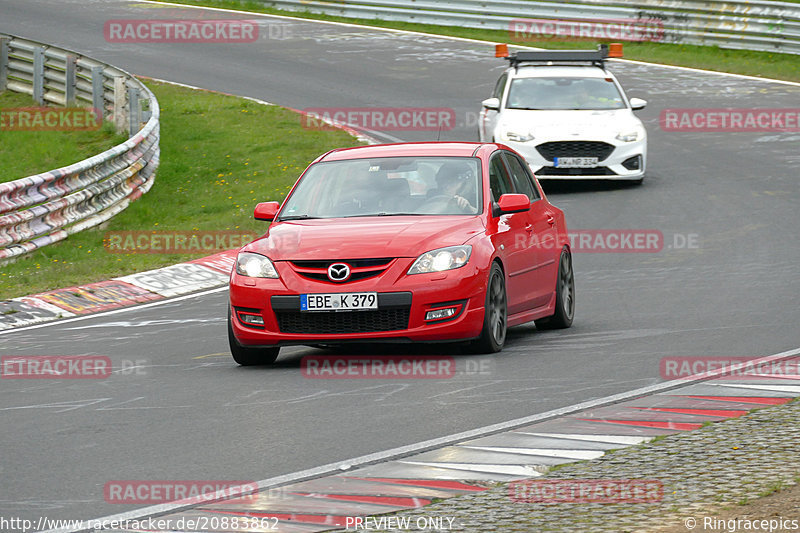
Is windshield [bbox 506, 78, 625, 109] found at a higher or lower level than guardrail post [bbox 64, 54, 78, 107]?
higher

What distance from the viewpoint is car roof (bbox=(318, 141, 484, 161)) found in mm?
11375

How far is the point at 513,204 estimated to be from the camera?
10695mm

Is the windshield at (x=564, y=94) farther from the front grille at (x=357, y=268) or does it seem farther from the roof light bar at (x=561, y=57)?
the front grille at (x=357, y=268)

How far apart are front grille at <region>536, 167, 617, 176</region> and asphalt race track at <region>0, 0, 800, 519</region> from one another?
0.28m

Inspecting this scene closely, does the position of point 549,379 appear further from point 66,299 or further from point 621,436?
point 66,299

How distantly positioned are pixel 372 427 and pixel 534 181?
4850 mm

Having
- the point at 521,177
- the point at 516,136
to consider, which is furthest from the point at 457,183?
the point at 516,136

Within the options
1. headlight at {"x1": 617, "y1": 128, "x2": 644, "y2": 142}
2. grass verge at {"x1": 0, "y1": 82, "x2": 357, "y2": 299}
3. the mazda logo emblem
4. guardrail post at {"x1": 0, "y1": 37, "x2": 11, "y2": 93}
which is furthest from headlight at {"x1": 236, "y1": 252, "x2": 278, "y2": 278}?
guardrail post at {"x1": 0, "y1": 37, "x2": 11, "y2": 93}

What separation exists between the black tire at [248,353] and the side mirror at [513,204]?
1.92m

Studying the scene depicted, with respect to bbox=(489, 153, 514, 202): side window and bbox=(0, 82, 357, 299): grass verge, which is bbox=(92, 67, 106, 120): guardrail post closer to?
bbox=(0, 82, 357, 299): grass verge

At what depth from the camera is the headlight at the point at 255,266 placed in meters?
10.1

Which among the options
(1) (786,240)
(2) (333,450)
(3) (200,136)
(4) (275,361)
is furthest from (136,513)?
(3) (200,136)

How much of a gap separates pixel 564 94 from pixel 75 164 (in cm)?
765

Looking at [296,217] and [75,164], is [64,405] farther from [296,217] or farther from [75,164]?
[75,164]
